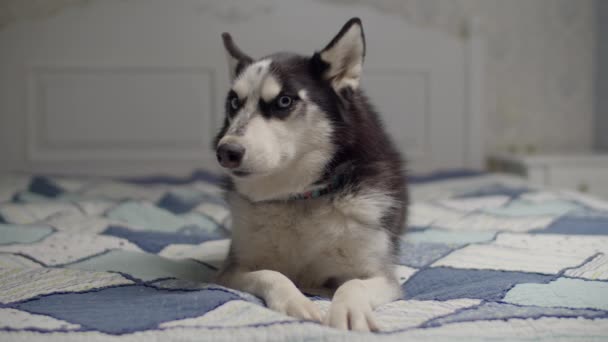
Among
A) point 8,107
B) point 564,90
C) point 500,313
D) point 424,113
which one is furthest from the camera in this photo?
point 564,90

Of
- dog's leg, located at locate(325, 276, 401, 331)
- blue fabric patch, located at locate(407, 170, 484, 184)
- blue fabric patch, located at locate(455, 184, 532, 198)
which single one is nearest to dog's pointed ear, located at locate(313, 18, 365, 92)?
dog's leg, located at locate(325, 276, 401, 331)

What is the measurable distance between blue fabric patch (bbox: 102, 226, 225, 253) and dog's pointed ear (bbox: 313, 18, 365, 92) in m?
0.73

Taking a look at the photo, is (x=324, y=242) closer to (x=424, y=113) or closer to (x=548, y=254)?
(x=548, y=254)

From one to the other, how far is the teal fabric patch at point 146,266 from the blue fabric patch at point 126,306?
0.47 ft

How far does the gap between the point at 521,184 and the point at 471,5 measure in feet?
5.17

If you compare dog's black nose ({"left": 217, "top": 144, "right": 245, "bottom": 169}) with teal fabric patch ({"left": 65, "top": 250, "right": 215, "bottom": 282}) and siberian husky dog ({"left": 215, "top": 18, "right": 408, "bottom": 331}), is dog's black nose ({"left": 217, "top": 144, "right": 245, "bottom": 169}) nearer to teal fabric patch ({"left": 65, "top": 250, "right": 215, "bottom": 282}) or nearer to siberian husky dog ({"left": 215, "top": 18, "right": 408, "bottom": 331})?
siberian husky dog ({"left": 215, "top": 18, "right": 408, "bottom": 331})

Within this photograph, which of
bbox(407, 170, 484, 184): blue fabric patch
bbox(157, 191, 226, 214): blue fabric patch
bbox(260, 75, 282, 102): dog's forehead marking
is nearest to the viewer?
bbox(260, 75, 282, 102): dog's forehead marking

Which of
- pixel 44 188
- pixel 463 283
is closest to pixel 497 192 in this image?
pixel 463 283

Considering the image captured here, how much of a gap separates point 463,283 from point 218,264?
0.63 metres

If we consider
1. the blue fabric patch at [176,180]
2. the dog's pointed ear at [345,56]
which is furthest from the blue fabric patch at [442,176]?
the dog's pointed ear at [345,56]

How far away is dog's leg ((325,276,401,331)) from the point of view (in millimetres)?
880

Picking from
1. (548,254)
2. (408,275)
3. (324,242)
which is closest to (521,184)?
(548,254)

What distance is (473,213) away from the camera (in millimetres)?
2059

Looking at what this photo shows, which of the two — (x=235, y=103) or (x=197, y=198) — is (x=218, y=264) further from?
(x=197, y=198)
